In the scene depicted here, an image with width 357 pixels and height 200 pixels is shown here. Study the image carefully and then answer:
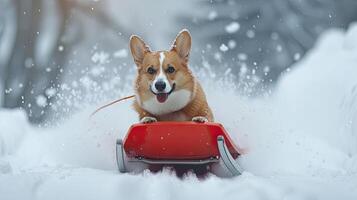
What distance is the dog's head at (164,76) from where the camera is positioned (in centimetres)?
376

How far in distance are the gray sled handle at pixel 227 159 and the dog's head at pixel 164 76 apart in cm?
41

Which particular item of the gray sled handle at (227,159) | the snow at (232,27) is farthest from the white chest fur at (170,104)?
the snow at (232,27)

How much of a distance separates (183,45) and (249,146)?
102 cm

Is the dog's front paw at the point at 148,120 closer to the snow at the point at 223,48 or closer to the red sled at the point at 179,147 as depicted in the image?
the red sled at the point at 179,147

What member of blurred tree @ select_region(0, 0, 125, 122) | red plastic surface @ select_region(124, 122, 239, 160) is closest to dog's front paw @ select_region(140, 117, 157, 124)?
red plastic surface @ select_region(124, 122, 239, 160)

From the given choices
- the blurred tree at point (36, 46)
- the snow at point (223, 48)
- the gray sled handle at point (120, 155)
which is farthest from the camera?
the blurred tree at point (36, 46)

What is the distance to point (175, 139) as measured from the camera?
369 centimetres

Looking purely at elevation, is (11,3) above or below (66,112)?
above

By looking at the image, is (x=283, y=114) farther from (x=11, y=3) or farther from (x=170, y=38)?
(x=11, y=3)

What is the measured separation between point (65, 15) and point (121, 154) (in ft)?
14.8

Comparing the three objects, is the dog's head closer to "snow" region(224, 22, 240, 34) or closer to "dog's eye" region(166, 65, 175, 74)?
"dog's eye" region(166, 65, 175, 74)

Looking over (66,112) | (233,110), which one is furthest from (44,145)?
(233,110)

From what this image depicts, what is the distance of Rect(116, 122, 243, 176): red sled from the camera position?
3.68m

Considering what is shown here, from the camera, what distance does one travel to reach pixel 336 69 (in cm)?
776
